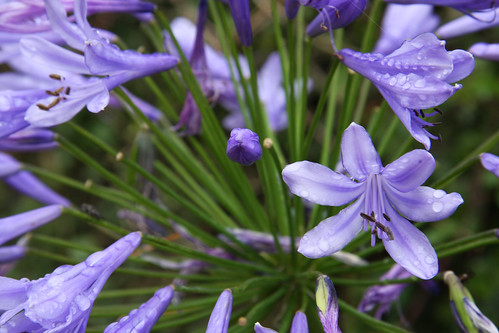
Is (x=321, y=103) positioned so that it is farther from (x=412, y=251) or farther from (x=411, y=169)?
(x=412, y=251)

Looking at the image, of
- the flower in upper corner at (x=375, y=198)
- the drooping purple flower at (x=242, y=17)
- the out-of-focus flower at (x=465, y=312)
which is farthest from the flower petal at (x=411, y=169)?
the drooping purple flower at (x=242, y=17)

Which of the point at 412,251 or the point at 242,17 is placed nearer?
the point at 412,251

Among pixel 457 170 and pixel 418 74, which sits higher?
pixel 418 74

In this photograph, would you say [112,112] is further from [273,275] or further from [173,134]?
[273,275]

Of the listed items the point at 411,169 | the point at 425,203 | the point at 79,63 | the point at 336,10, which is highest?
the point at 336,10

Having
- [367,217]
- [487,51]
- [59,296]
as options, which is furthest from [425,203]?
[59,296]

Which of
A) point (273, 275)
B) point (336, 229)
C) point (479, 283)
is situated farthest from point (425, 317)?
point (336, 229)

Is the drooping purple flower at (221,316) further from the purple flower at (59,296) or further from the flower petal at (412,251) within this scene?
the flower petal at (412,251)
